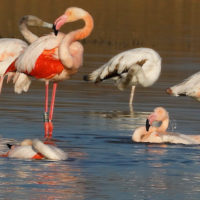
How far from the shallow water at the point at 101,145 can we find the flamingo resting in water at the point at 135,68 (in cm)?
37

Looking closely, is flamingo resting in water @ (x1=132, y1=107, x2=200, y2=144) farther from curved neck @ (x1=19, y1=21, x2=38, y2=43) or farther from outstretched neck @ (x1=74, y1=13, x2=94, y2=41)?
curved neck @ (x1=19, y1=21, x2=38, y2=43)

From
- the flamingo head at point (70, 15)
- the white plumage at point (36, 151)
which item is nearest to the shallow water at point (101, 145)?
the white plumage at point (36, 151)

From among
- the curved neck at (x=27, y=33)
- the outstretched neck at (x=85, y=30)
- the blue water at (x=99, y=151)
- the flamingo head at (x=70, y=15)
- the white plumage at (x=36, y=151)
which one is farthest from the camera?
the curved neck at (x=27, y=33)

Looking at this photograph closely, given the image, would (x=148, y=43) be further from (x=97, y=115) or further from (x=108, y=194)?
(x=108, y=194)

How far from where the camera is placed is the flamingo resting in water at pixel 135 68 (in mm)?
18266

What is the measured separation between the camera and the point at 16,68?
14.5 m

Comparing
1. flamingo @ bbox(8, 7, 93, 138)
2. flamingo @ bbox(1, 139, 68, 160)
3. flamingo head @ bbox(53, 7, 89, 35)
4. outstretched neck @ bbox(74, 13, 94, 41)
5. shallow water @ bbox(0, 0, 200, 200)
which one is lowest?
shallow water @ bbox(0, 0, 200, 200)

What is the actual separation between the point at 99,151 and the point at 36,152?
1046 millimetres

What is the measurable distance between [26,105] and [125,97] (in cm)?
294

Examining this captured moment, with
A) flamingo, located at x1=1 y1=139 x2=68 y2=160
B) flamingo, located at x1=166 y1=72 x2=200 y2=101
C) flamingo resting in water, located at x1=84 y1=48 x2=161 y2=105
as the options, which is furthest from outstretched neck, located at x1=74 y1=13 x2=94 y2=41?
flamingo resting in water, located at x1=84 y1=48 x2=161 y2=105

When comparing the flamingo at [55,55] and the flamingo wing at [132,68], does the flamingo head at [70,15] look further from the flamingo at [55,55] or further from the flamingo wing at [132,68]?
the flamingo wing at [132,68]

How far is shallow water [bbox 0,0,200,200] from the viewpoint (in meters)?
9.55

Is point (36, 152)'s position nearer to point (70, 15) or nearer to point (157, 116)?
point (157, 116)

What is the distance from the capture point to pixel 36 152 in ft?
36.7
